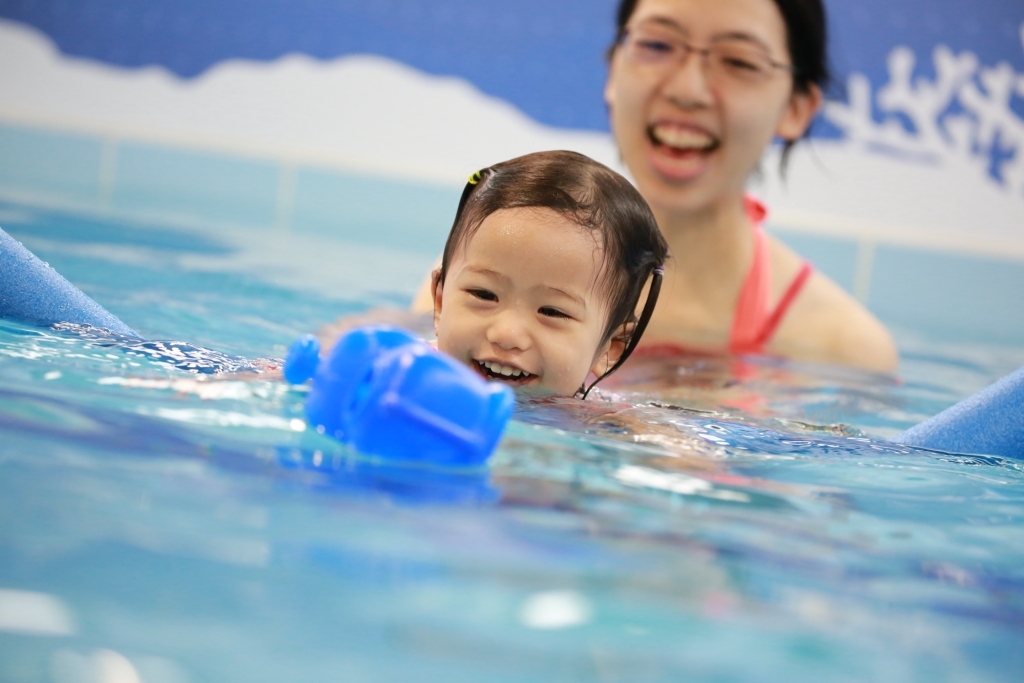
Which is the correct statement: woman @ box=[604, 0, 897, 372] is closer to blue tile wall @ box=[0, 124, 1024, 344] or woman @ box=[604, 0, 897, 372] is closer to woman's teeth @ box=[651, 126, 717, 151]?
woman's teeth @ box=[651, 126, 717, 151]

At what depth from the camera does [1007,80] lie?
6.17 metres

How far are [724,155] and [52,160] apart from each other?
13.4ft

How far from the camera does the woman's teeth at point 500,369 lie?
181 centimetres

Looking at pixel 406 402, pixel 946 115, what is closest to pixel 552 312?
pixel 406 402

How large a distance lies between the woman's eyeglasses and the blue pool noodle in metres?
1.55

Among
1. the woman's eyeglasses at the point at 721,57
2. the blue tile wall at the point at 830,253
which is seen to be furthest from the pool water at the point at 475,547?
the blue tile wall at the point at 830,253

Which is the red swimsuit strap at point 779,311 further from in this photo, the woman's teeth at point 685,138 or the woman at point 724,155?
the woman's teeth at point 685,138

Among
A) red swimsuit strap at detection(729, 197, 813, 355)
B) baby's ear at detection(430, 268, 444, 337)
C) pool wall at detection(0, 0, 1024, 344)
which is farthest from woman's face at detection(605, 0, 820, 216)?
pool wall at detection(0, 0, 1024, 344)

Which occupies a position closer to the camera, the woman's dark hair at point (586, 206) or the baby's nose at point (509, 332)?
the baby's nose at point (509, 332)

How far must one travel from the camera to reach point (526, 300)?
6.01 ft

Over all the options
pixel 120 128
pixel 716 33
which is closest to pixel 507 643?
pixel 716 33

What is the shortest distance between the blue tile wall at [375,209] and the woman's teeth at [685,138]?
2.77m

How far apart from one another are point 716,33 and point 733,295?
712mm

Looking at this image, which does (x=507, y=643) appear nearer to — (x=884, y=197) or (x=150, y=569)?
(x=150, y=569)
